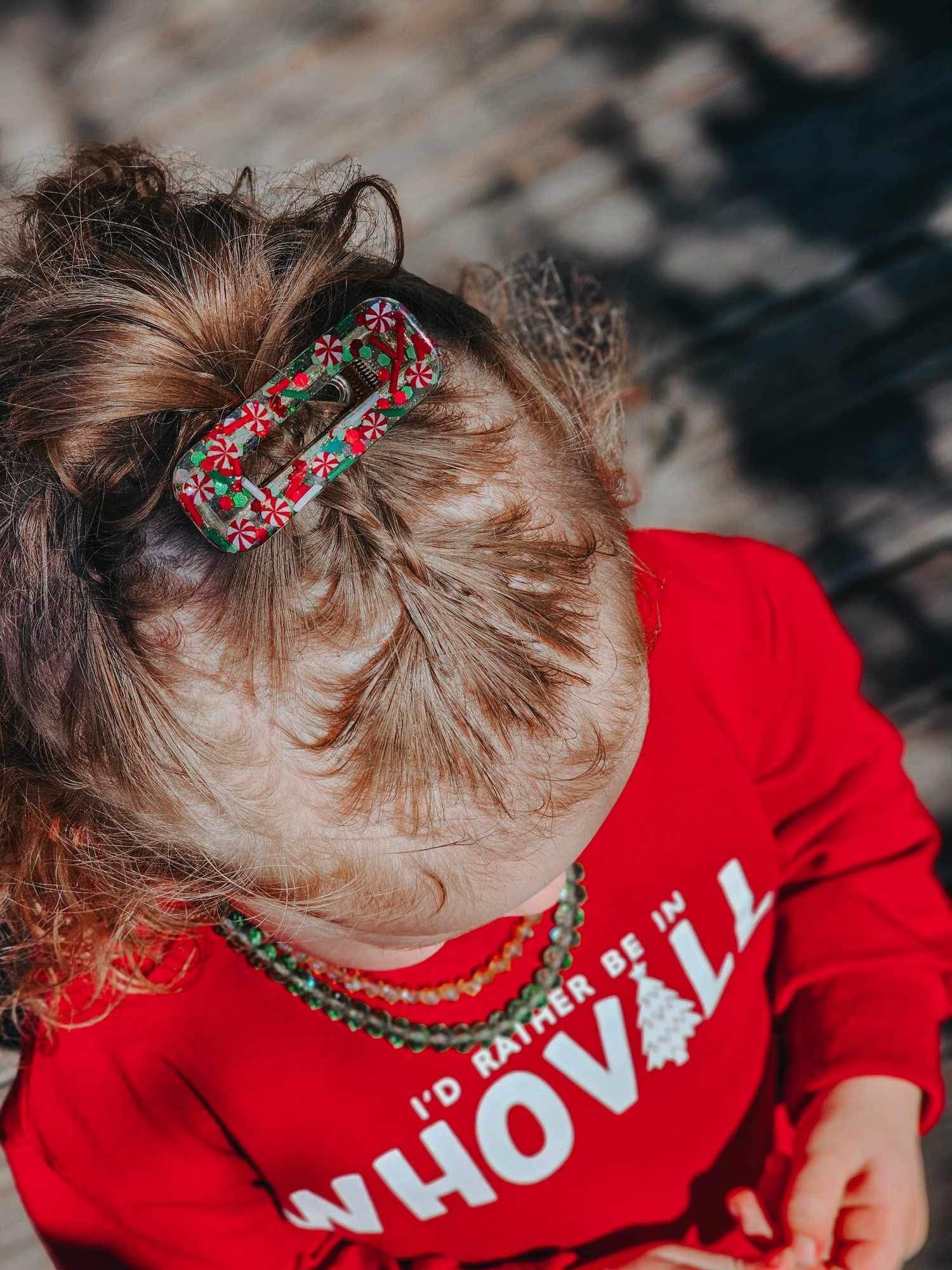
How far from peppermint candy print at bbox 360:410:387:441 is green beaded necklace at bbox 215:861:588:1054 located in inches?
14.5

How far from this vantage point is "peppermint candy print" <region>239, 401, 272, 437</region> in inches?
18.1

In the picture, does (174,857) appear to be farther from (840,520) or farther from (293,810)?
(840,520)

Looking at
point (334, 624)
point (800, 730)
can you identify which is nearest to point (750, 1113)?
point (800, 730)

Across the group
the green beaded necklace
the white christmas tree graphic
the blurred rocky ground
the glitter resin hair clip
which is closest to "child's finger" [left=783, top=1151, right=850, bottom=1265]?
the white christmas tree graphic

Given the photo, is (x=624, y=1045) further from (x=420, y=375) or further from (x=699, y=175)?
(x=699, y=175)

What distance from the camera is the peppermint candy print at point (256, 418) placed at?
18.1 inches

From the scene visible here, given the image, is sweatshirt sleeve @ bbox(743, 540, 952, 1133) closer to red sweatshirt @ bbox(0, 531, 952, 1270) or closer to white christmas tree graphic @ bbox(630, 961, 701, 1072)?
red sweatshirt @ bbox(0, 531, 952, 1270)

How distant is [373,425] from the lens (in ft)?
1.53

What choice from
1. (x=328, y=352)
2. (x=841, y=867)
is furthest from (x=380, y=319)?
(x=841, y=867)

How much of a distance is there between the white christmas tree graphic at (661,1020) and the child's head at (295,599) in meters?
0.23

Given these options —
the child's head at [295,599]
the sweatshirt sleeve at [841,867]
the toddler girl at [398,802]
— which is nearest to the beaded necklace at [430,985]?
the toddler girl at [398,802]

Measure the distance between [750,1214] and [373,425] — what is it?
663mm

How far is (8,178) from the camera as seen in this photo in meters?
0.96

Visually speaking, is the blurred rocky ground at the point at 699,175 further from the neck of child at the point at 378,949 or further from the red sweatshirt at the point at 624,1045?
the neck of child at the point at 378,949
